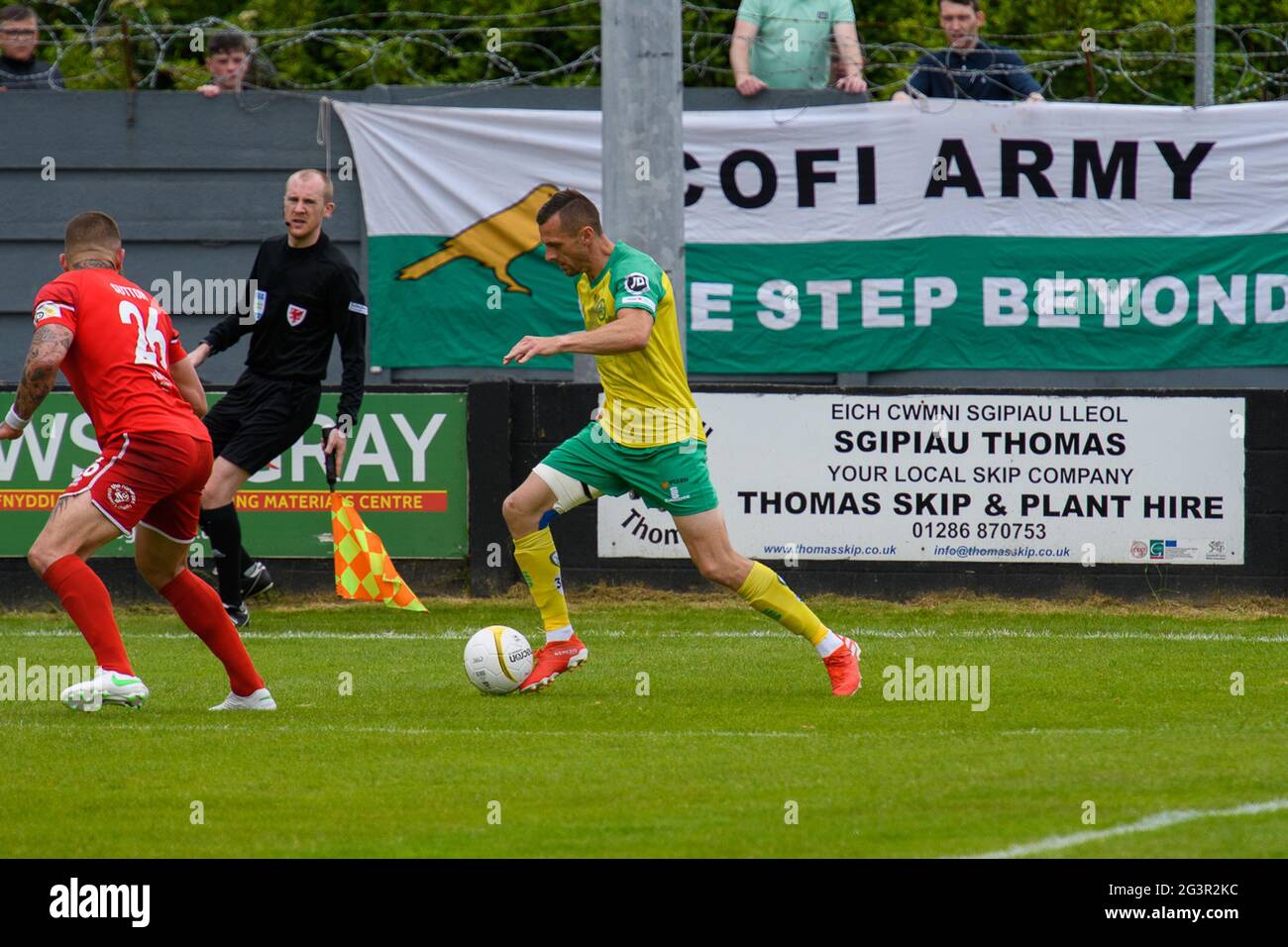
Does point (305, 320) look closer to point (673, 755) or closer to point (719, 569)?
point (719, 569)

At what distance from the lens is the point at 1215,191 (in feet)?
45.9

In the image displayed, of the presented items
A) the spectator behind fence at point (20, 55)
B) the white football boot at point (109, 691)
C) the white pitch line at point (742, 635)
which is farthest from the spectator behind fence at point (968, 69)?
the white football boot at point (109, 691)

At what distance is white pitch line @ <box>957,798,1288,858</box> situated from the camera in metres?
5.27

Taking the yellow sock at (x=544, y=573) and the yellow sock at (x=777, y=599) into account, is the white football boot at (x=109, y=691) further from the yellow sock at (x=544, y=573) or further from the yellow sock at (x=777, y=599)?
the yellow sock at (x=777, y=599)

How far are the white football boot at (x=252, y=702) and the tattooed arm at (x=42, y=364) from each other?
4.81 feet

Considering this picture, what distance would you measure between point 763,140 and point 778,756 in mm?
8156

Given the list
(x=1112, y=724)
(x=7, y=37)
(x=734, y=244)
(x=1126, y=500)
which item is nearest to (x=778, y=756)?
(x=1112, y=724)

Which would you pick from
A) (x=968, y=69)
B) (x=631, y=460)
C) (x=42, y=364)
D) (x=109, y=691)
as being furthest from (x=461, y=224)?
(x=109, y=691)

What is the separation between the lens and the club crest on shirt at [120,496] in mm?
7742

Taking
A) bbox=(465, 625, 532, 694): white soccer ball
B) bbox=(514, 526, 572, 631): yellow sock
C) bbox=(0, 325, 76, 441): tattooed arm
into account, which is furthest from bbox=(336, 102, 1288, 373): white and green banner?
bbox=(0, 325, 76, 441): tattooed arm

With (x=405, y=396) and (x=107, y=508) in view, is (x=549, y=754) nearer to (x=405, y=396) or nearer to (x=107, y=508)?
(x=107, y=508)

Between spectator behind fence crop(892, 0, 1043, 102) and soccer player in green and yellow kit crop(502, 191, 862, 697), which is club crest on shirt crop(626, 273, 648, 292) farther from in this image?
spectator behind fence crop(892, 0, 1043, 102)

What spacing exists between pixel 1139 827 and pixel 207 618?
161 inches

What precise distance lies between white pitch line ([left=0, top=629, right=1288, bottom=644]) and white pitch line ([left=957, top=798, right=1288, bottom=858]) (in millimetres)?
4927
